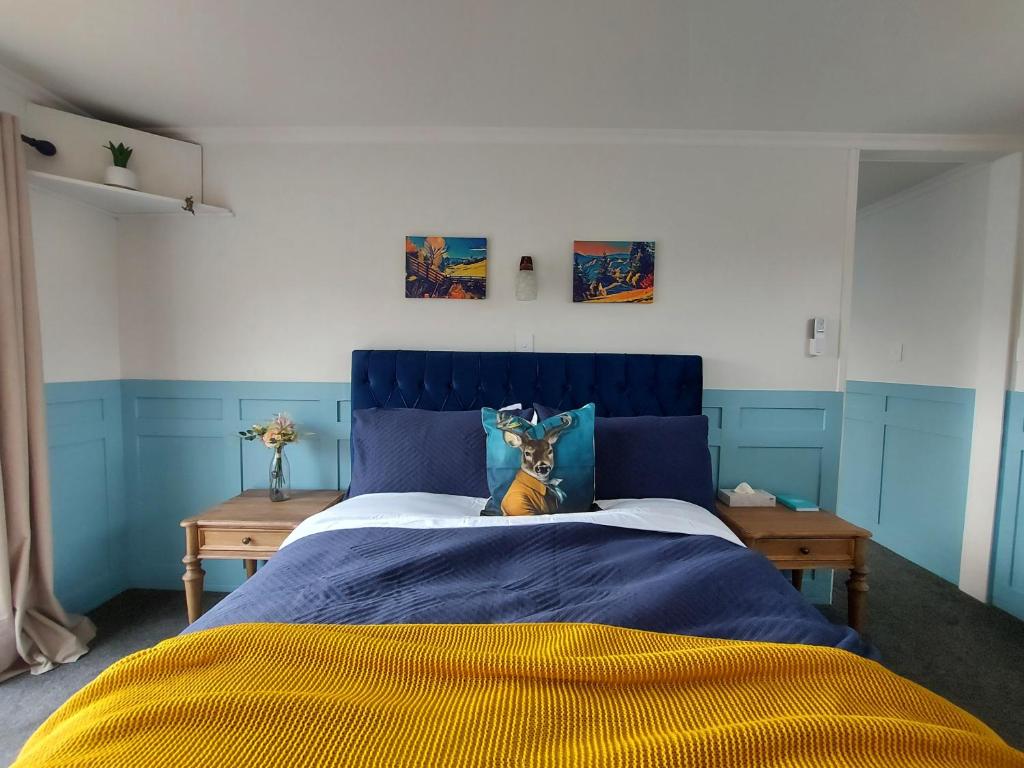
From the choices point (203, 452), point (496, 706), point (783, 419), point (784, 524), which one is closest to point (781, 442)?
point (783, 419)

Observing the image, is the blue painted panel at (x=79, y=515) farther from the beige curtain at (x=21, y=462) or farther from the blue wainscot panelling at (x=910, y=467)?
the blue wainscot panelling at (x=910, y=467)

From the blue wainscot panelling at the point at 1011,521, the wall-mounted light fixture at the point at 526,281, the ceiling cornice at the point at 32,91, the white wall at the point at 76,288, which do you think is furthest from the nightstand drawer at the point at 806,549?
the ceiling cornice at the point at 32,91

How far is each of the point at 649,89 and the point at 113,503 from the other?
3346 mm

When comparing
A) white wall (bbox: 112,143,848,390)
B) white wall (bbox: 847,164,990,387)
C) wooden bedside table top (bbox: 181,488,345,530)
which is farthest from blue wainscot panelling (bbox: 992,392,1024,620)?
wooden bedside table top (bbox: 181,488,345,530)

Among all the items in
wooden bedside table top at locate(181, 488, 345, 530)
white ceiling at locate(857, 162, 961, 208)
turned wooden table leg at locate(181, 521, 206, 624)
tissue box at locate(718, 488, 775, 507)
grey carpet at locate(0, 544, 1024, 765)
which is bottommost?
grey carpet at locate(0, 544, 1024, 765)

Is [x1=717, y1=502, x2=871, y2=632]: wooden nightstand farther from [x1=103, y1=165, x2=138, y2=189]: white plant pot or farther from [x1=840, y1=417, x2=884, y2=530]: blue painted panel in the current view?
[x1=103, y1=165, x2=138, y2=189]: white plant pot

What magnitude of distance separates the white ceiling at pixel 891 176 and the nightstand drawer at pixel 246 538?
12.2 feet

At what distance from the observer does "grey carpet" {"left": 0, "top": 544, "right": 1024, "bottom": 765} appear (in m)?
1.88

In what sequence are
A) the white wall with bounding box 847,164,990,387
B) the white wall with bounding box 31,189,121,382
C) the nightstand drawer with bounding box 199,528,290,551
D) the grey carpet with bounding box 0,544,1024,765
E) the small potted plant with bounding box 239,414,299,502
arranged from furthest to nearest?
the white wall with bounding box 847,164,990,387 → the small potted plant with bounding box 239,414,299,502 → the white wall with bounding box 31,189,121,382 → the nightstand drawer with bounding box 199,528,290,551 → the grey carpet with bounding box 0,544,1024,765

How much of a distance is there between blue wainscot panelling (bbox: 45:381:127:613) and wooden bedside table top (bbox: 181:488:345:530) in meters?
0.64

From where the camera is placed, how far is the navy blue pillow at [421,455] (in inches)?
85.5

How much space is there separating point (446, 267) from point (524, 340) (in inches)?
21.9

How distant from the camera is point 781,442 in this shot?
106 inches

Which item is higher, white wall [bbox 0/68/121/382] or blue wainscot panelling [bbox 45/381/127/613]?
white wall [bbox 0/68/121/382]
